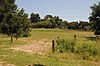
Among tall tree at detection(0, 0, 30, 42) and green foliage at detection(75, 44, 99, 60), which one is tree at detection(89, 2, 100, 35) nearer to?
tall tree at detection(0, 0, 30, 42)

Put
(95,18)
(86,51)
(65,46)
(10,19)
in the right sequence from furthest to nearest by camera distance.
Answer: (95,18) → (10,19) → (65,46) → (86,51)

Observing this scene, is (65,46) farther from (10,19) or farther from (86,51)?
(10,19)

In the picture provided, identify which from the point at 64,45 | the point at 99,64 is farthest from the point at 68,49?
the point at 99,64

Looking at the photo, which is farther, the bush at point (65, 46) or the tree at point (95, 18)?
the tree at point (95, 18)

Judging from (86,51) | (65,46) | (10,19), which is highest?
(10,19)

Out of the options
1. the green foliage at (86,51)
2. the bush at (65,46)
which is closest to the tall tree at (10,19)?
the bush at (65,46)

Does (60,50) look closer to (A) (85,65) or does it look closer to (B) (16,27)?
(A) (85,65)

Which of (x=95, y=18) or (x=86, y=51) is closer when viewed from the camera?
(x=86, y=51)

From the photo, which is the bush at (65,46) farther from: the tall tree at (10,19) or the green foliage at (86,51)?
the tall tree at (10,19)

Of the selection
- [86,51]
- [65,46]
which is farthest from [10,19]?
[86,51]

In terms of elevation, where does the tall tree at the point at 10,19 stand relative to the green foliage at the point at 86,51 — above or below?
above

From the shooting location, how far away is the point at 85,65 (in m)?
13.0

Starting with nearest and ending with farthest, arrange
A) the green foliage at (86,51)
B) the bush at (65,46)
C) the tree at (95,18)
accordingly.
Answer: the green foliage at (86,51)
the bush at (65,46)
the tree at (95,18)

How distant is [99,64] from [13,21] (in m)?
19.5
